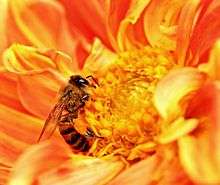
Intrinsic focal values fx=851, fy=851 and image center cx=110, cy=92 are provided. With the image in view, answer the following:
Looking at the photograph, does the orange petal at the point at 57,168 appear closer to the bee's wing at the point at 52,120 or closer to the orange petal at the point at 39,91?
the bee's wing at the point at 52,120

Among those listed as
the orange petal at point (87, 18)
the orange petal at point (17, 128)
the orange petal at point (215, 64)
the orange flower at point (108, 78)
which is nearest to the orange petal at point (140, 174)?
the orange flower at point (108, 78)

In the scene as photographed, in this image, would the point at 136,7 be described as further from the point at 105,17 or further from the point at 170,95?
the point at 170,95

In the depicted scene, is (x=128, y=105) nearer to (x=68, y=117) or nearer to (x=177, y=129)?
(x=68, y=117)

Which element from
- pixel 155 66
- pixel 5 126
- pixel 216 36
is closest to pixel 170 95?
pixel 216 36

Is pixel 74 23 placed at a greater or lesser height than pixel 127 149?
greater

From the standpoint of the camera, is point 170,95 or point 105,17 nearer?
point 170,95

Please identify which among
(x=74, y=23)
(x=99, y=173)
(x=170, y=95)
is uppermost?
(x=74, y=23)

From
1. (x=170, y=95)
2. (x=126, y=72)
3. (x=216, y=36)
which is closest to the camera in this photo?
(x=170, y=95)

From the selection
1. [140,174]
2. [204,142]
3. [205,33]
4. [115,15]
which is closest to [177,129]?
[204,142]
